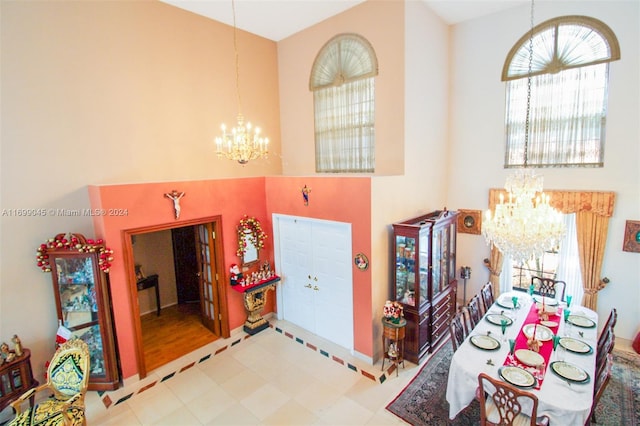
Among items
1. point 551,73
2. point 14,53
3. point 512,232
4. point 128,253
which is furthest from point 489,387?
point 14,53

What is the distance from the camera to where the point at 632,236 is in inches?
219

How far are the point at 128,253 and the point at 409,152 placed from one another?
200 inches

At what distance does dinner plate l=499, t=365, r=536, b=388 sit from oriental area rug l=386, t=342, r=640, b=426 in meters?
0.94

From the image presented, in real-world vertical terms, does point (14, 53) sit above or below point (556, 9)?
below

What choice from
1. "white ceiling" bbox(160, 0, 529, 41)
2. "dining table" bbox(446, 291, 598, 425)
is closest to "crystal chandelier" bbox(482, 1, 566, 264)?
"dining table" bbox(446, 291, 598, 425)

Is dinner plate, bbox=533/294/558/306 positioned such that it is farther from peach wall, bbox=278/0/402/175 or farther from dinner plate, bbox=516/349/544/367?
peach wall, bbox=278/0/402/175

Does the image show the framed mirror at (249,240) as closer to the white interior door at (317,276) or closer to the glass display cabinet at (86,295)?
the white interior door at (317,276)

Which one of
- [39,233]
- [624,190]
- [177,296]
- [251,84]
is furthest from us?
[177,296]

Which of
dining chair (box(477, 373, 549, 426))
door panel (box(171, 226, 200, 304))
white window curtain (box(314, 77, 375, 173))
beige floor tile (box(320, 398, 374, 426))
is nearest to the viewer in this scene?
dining chair (box(477, 373, 549, 426))

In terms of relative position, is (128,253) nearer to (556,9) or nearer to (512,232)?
(512,232)

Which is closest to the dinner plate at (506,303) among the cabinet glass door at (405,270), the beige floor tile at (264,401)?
the cabinet glass door at (405,270)

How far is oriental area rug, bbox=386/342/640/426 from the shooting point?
167 inches

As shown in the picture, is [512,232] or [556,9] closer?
[512,232]

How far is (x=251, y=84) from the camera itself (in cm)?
753
